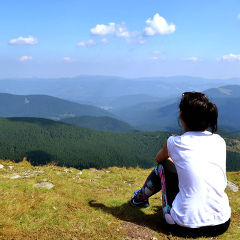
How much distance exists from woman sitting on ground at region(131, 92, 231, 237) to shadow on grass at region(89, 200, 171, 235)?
1.10m

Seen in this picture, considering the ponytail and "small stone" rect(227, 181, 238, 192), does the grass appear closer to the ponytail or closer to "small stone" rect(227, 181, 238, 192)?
"small stone" rect(227, 181, 238, 192)

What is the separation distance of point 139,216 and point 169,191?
1.74m

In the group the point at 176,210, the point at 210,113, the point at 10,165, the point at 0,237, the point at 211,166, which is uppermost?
the point at 210,113

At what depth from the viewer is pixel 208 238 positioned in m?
4.20

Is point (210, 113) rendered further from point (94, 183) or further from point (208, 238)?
point (94, 183)

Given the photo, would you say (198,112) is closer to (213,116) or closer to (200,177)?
(213,116)

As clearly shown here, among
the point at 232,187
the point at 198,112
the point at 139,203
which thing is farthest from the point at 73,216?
the point at 232,187

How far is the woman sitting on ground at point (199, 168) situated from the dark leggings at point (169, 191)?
3 centimetres

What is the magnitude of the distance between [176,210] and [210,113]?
1981mm

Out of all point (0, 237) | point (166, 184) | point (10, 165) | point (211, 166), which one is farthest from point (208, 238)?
point (10, 165)

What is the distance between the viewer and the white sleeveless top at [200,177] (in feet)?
12.1

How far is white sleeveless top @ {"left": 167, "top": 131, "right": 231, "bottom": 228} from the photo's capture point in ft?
12.1

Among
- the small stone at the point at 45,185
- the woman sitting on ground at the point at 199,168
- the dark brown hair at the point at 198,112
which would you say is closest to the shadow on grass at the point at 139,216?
the woman sitting on ground at the point at 199,168

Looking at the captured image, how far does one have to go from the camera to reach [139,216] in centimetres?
587
